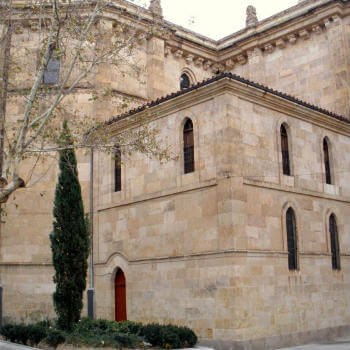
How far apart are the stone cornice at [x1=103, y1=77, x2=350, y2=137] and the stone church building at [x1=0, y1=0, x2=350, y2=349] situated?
4 cm

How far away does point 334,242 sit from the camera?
709 inches

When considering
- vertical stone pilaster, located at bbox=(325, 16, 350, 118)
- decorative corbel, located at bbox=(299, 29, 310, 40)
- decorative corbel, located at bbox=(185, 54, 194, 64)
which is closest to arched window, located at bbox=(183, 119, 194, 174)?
vertical stone pilaster, located at bbox=(325, 16, 350, 118)

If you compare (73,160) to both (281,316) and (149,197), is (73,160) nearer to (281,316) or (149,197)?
(149,197)

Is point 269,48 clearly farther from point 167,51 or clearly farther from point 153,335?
point 153,335

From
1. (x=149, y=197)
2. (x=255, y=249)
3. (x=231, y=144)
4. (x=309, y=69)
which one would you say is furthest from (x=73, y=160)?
(x=309, y=69)

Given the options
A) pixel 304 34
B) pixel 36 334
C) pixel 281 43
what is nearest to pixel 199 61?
pixel 281 43

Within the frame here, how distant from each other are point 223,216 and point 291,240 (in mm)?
2911

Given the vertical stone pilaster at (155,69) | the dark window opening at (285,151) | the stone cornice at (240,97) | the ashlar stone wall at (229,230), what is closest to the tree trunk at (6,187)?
the stone cornice at (240,97)

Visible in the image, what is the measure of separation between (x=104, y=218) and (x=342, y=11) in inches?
505

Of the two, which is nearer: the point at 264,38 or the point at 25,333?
the point at 25,333

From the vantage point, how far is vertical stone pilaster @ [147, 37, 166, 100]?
74.1 ft

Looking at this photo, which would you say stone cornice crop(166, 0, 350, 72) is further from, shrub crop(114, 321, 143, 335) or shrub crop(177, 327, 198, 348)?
shrub crop(177, 327, 198, 348)

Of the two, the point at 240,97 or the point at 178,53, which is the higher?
the point at 178,53

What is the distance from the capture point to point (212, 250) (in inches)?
582
